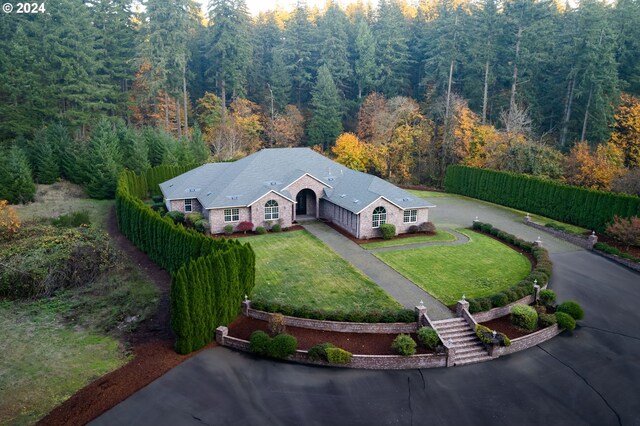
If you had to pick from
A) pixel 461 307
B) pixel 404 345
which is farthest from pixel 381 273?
pixel 404 345

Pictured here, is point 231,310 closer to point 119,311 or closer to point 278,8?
point 119,311

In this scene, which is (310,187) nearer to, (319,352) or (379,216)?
(379,216)

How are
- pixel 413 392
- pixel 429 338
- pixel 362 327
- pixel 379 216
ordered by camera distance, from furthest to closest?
pixel 379 216 < pixel 362 327 < pixel 429 338 < pixel 413 392

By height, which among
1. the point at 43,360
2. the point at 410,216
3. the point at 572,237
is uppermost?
the point at 410,216

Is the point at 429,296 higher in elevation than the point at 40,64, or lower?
lower

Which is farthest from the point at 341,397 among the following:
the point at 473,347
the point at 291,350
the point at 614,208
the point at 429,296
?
the point at 614,208
